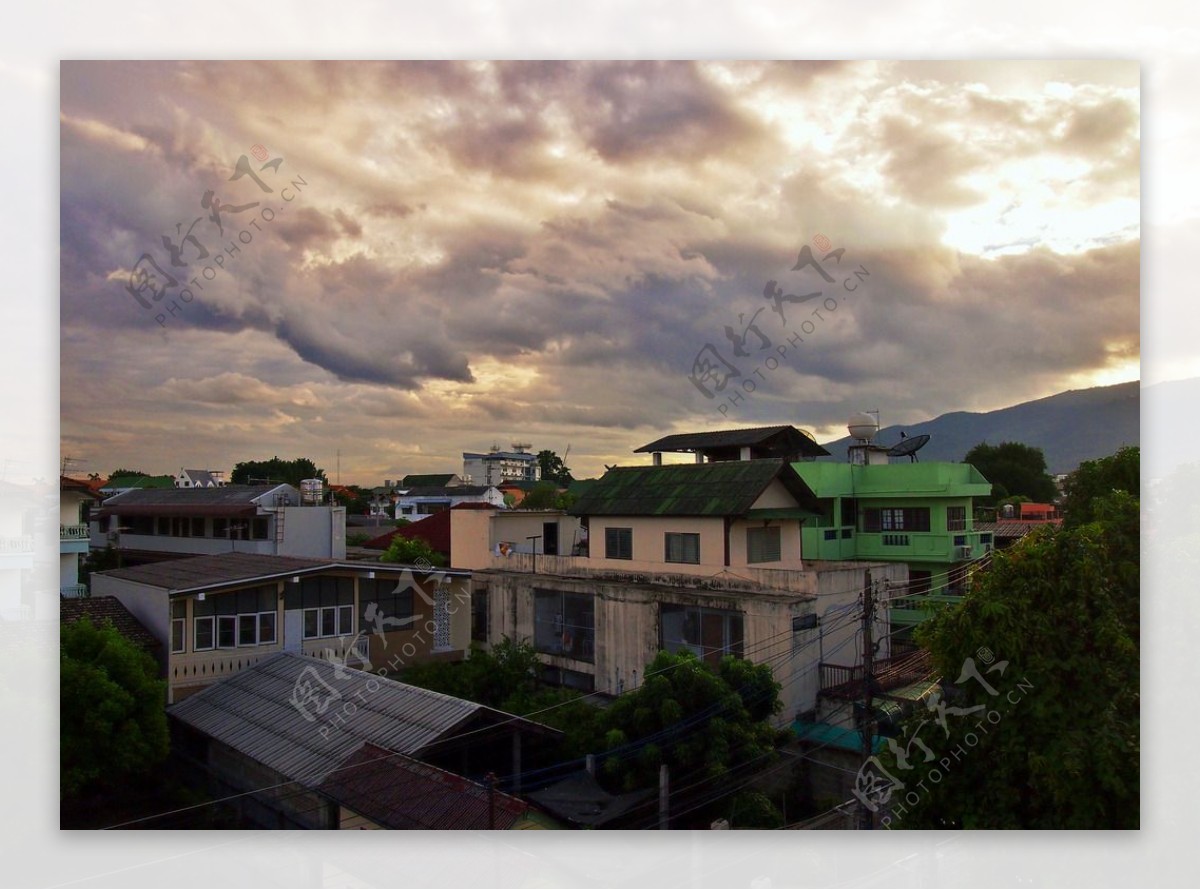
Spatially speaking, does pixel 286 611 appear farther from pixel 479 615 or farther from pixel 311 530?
pixel 311 530

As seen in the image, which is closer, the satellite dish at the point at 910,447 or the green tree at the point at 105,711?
the green tree at the point at 105,711

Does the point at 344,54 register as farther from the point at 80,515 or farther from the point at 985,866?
the point at 985,866

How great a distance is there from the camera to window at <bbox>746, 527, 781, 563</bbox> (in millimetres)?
8836

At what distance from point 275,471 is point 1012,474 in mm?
20459

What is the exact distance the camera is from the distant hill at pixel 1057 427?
5707mm

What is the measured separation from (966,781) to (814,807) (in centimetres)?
230

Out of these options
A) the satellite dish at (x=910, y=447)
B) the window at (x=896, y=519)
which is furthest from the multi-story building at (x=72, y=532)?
the satellite dish at (x=910, y=447)

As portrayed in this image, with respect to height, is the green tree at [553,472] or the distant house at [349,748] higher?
the green tree at [553,472]

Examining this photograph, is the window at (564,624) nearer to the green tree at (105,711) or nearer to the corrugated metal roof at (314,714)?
the corrugated metal roof at (314,714)

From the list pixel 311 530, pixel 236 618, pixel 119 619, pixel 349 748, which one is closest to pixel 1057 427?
pixel 349 748

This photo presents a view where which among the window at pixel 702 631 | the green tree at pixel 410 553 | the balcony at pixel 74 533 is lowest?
the window at pixel 702 631

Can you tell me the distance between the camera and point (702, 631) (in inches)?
322

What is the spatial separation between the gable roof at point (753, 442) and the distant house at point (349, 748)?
5509 mm

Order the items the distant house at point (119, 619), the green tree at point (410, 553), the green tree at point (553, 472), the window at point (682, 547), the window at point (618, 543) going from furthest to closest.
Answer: the green tree at point (553, 472) → the green tree at point (410, 553) → the window at point (618, 543) → the window at point (682, 547) → the distant house at point (119, 619)
